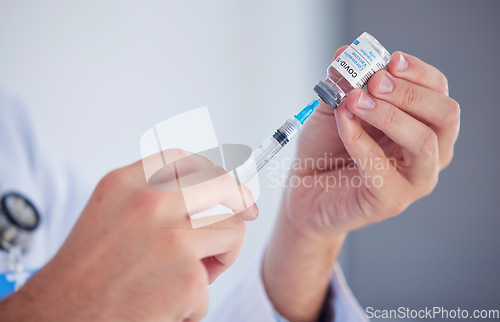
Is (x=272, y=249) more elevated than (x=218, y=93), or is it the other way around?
(x=218, y=93)

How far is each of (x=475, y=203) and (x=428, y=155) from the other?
1.22m

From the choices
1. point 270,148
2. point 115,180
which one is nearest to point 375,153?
point 270,148

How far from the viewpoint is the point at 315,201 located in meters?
1.01

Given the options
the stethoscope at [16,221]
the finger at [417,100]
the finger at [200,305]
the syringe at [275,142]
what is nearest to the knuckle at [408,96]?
the finger at [417,100]

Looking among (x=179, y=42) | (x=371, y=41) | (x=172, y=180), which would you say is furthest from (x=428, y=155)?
(x=179, y=42)

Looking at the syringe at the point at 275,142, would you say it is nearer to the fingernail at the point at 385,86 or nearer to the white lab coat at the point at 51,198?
the fingernail at the point at 385,86

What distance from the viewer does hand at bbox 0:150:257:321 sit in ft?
1.68

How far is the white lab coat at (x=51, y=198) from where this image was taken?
1.11m

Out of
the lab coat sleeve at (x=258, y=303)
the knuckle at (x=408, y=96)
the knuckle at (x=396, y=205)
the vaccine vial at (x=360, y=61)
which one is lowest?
the lab coat sleeve at (x=258, y=303)

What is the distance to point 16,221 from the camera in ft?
3.20

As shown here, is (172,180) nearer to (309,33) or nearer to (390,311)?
(309,33)

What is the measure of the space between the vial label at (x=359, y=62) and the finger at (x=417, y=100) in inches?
0.7

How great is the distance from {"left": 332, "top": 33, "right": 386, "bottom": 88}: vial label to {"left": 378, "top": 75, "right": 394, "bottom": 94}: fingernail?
28mm

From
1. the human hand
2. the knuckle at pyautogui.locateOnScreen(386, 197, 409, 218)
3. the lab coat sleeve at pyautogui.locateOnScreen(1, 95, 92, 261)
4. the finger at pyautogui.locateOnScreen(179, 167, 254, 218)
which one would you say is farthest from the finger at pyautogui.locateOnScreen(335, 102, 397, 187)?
the lab coat sleeve at pyautogui.locateOnScreen(1, 95, 92, 261)
